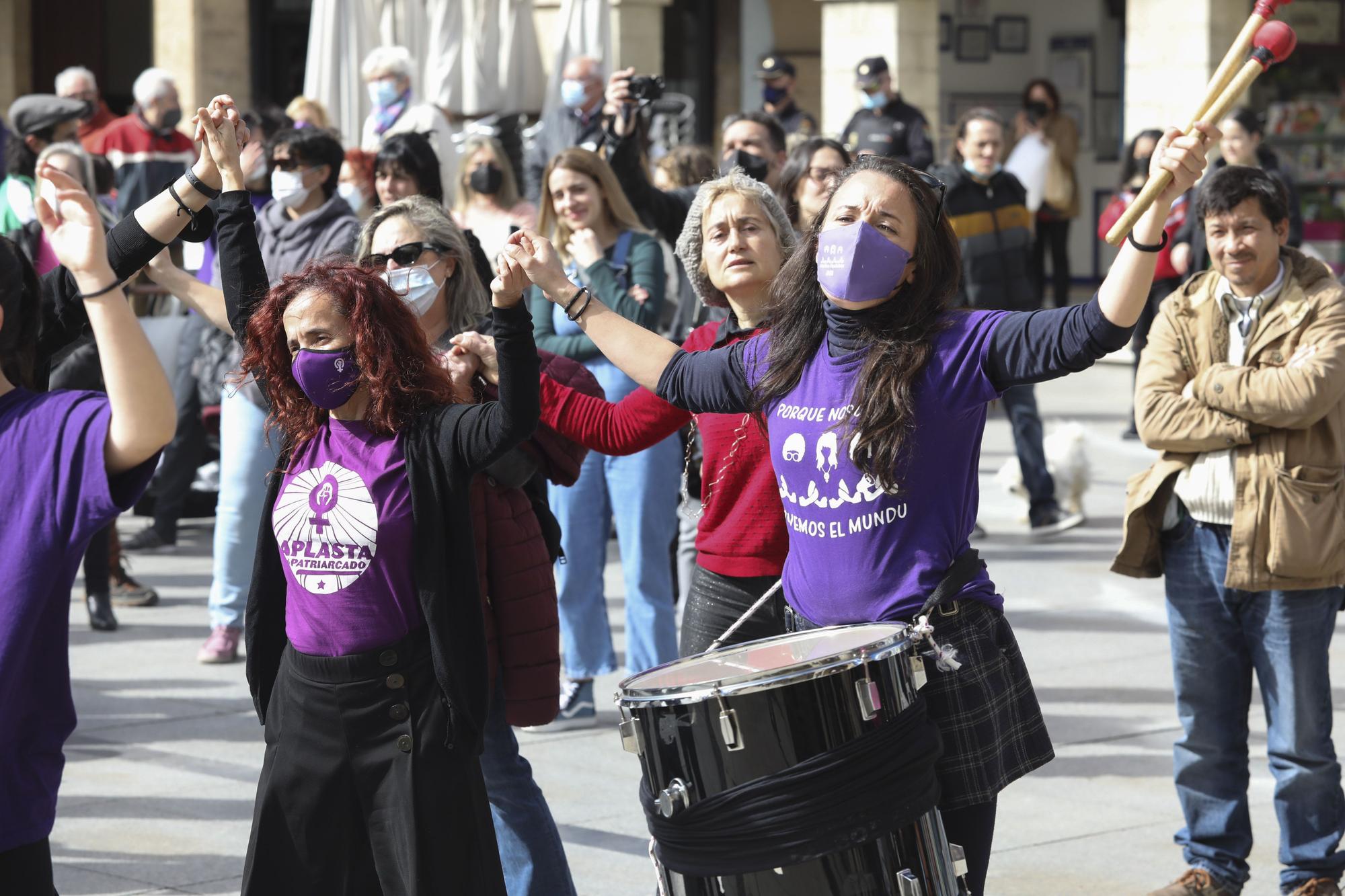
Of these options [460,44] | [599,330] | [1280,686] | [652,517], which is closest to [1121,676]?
[652,517]

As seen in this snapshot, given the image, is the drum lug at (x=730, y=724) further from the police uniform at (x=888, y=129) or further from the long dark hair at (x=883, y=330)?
the police uniform at (x=888, y=129)

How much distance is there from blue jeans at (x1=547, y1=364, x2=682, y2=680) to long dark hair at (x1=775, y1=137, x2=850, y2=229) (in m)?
1.10

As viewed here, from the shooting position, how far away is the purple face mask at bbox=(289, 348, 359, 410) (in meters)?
3.75

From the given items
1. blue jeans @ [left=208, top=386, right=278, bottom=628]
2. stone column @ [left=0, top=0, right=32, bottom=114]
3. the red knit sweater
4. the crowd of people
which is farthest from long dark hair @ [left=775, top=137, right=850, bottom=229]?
stone column @ [left=0, top=0, right=32, bottom=114]

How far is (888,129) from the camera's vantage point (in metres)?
12.4

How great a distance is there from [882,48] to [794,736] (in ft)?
46.5

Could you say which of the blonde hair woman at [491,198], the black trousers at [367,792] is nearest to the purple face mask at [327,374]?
the black trousers at [367,792]

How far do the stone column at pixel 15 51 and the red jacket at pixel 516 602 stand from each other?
59.0ft

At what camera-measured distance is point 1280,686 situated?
4.78 metres

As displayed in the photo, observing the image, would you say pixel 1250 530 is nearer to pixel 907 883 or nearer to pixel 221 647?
pixel 907 883

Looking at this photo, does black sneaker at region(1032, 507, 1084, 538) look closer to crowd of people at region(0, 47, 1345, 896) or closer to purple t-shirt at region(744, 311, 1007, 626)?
crowd of people at region(0, 47, 1345, 896)

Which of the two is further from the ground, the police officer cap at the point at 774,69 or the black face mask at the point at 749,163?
the police officer cap at the point at 774,69

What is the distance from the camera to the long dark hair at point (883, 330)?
3453mm

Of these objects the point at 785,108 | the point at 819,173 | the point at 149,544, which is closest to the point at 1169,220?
the point at 819,173
